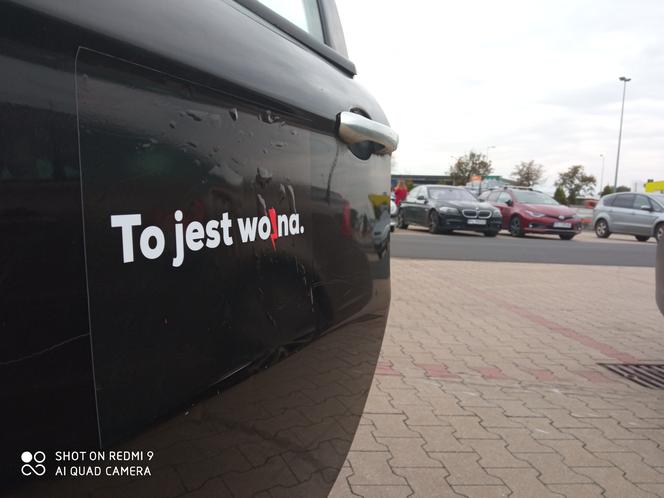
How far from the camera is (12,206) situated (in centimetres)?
54

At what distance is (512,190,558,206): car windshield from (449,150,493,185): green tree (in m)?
42.4

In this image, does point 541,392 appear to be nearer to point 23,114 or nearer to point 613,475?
point 613,475

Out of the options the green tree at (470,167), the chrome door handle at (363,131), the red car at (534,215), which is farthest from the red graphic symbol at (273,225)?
the green tree at (470,167)

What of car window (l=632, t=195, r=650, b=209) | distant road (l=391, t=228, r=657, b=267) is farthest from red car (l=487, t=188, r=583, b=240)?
car window (l=632, t=195, r=650, b=209)

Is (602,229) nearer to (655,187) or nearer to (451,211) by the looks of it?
(451,211)

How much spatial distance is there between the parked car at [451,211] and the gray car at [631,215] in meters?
4.68

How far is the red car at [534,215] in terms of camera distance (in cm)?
1566

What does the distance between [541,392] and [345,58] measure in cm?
274

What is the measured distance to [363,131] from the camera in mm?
1348

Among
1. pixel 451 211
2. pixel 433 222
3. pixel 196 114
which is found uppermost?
pixel 196 114

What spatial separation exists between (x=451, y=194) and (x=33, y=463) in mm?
16139

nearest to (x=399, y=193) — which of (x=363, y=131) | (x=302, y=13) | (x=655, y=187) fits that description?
(x=302, y=13)

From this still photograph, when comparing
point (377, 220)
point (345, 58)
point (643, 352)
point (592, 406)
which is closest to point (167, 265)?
point (377, 220)

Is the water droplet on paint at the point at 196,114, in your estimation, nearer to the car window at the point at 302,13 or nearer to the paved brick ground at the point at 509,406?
the car window at the point at 302,13
